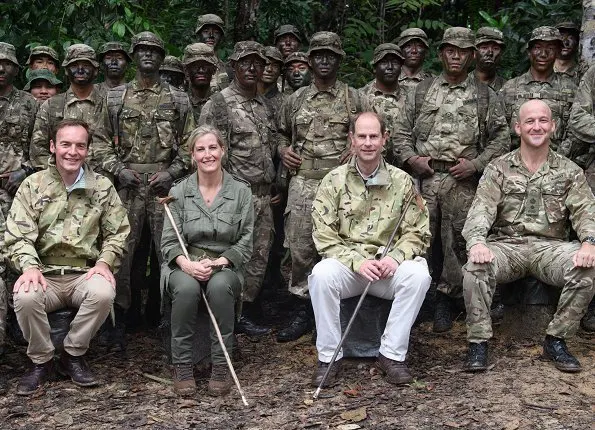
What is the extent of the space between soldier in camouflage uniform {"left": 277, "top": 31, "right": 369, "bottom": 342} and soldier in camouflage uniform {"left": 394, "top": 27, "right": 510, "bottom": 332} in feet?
2.07

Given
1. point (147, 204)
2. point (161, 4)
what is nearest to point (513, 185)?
point (147, 204)

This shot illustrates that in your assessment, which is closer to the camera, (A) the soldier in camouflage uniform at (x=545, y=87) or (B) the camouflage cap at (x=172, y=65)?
(A) the soldier in camouflage uniform at (x=545, y=87)

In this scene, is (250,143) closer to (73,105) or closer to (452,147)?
(73,105)

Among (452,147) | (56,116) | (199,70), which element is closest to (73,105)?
(56,116)

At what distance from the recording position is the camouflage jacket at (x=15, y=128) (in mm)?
7449

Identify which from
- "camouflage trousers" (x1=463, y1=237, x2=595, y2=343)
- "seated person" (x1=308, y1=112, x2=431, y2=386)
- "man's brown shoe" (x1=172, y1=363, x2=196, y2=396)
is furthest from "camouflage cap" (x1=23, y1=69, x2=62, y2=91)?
"camouflage trousers" (x1=463, y1=237, x2=595, y2=343)

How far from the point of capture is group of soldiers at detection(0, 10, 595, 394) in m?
7.31

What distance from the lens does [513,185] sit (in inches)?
262

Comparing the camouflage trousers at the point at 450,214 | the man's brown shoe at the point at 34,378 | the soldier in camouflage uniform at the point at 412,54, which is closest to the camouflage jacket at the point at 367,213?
the camouflage trousers at the point at 450,214

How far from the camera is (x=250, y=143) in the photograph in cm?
757

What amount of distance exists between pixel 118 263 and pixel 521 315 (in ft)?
10.7

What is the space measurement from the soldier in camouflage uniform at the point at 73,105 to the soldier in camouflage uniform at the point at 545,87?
384 cm

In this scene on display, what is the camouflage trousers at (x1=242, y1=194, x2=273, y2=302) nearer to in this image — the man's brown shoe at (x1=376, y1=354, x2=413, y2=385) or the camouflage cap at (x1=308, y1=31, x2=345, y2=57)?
the camouflage cap at (x1=308, y1=31, x2=345, y2=57)

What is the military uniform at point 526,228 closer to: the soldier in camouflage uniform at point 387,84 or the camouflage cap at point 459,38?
the camouflage cap at point 459,38
